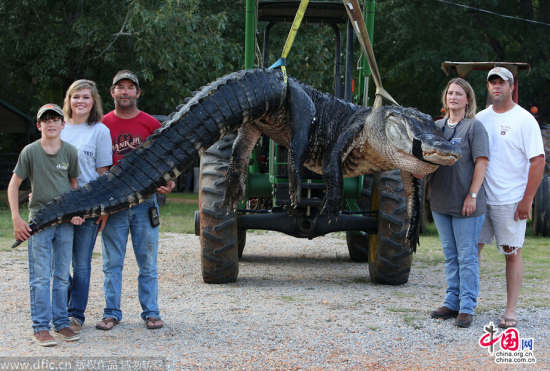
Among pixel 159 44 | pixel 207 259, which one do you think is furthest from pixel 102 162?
pixel 159 44

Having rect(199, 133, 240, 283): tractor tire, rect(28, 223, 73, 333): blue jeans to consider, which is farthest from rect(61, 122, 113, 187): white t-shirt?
rect(199, 133, 240, 283): tractor tire

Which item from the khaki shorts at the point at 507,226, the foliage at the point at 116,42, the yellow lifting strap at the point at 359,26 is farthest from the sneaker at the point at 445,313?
the foliage at the point at 116,42

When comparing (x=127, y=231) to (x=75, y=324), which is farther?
(x=127, y=231)

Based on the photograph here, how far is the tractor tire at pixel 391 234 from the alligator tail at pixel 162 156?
2444 mm

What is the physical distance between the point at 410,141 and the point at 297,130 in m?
0.88

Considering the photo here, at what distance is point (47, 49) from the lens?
14.5 m

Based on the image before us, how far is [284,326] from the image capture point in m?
4.59

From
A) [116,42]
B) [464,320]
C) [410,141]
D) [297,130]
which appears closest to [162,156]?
[297,130]

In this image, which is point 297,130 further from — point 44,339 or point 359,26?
point 44,339

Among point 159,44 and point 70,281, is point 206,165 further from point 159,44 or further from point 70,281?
point 159,44

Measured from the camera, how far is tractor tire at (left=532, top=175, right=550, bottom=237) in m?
10.2

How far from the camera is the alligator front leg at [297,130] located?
13.4 feet

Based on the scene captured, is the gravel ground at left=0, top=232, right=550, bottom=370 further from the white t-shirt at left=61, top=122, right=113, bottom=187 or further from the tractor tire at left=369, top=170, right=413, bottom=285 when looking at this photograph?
the white t-shirt at left=61, top=122, right=113, bottom=187

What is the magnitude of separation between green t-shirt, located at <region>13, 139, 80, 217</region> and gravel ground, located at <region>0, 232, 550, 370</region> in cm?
102
